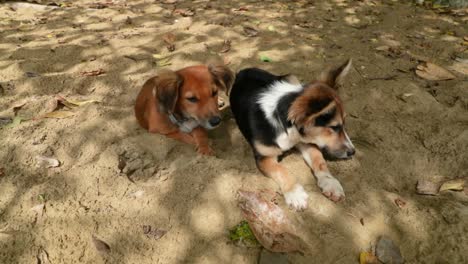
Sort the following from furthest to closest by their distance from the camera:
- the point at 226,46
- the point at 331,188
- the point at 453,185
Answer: the point at 226,46 < the point at 453,185 < the point at 331,188

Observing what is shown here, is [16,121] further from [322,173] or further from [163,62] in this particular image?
[322,173]

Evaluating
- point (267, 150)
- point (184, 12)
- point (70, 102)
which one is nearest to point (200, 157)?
point (267, 150)

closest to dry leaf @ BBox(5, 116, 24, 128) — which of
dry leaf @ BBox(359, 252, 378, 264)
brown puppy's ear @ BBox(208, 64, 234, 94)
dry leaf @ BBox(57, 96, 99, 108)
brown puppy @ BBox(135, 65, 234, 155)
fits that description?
dry leaf @ BBox(57, 96, 99, 108)

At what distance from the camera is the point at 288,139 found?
366 centimetres

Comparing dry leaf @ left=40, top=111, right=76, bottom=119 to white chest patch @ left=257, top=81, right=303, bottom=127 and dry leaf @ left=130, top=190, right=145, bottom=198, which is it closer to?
dry leaf @ left=130, top=190, right=145, bottom=198

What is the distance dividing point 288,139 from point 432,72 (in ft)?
9.14

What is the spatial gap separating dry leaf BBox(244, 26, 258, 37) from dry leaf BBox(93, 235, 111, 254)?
177 inches

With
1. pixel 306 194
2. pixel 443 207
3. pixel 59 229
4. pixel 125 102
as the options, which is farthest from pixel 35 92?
pixel 443 207

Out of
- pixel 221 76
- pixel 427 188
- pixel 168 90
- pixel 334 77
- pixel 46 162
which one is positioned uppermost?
pixel 334 77

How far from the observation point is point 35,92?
15.4ft

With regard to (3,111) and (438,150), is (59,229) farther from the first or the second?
(438,150)

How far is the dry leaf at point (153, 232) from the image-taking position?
2919 millimetres

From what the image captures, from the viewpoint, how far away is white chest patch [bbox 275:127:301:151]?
3.60m

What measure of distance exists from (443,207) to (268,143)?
1.62m
